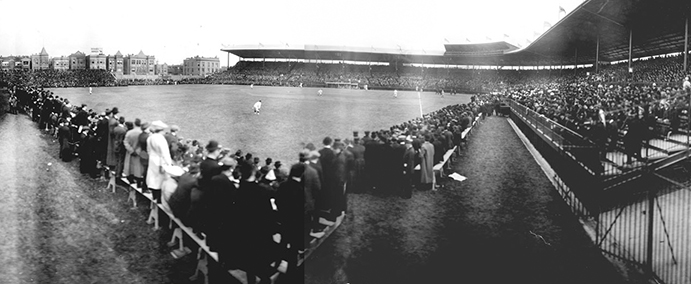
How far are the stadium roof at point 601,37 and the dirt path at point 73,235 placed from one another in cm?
2118

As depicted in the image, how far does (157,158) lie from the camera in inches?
286

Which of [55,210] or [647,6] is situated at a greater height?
[647,6]

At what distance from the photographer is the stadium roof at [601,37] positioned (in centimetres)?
2147

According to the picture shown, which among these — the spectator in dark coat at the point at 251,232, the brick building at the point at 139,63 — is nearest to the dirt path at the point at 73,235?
the spectator in dark coat at the point at 251,232

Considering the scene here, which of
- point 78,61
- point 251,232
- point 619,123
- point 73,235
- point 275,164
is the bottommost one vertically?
point 73,235

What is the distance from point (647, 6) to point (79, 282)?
2383 cm

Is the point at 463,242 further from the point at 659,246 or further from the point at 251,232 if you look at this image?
the point at 251,232

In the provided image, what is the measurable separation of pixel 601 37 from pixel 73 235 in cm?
3376

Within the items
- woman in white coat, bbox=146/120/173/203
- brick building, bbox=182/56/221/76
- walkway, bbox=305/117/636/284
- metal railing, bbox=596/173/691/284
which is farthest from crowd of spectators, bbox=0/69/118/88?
brick building, bbox=182/56/221/76

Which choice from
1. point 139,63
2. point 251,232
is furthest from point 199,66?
point 251,232

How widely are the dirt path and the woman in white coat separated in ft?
2.32

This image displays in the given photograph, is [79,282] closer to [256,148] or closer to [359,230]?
[359,230]

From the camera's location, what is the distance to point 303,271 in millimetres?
5738

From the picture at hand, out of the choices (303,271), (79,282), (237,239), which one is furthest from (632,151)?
(79,282)
